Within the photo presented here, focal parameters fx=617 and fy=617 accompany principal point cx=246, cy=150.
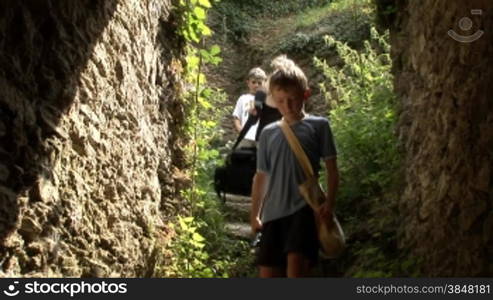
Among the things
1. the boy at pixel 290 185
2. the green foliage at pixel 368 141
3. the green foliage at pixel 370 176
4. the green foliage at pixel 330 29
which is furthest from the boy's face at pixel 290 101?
the green foliage at pixel 330 29

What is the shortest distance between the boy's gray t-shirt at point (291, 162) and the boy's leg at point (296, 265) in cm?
25

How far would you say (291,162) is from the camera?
3.66 meters

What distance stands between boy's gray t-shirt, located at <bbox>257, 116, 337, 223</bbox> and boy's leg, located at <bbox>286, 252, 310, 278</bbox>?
25cm

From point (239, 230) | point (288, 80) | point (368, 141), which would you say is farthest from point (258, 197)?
point (239, 230)

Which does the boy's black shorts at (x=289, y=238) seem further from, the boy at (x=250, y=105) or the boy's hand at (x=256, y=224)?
the boy at (x=250, y=105)

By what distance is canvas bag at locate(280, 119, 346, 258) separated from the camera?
11.7ft

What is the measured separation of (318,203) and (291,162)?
0.29 meters

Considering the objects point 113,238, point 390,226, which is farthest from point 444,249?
point 113,238

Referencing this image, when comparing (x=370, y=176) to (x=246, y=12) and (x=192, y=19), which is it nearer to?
(x=192, y=19)

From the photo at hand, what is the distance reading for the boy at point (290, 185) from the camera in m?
3.57

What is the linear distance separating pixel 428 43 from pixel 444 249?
156 centimetres

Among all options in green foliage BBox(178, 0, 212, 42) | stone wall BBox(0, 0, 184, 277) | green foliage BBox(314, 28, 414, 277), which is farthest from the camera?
green foliage BBox(178, 0, 212, 42)

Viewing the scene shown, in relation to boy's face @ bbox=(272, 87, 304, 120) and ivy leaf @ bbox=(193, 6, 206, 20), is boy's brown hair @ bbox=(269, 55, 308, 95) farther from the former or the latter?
ivy leaf @ bbox=(193, 6, 206, 20)

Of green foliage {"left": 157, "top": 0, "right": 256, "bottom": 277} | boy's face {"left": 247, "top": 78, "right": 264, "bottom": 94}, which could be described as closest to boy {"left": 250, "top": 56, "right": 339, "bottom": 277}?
green foliage {"left": 157, "top": 0, "right": 256, "bottom": 277}
